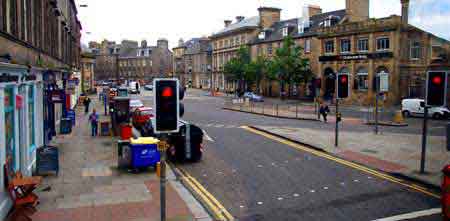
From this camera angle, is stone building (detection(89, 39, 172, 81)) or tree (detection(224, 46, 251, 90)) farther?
stone building (detection(89, 39, 172, 81))

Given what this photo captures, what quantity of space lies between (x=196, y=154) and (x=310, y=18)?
53.0 m

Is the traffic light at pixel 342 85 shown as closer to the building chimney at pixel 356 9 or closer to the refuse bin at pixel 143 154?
the refuse bin at pixel 143 154

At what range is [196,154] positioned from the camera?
52.9 feet

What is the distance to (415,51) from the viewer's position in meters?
50.1

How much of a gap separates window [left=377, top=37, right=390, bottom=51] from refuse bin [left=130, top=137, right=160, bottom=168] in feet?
136

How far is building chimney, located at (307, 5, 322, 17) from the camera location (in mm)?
65312

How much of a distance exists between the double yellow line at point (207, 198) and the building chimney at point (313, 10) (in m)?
55.9

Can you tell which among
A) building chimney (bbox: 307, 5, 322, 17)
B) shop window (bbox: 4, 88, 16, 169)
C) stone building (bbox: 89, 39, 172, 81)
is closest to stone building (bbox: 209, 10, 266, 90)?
building chimney (bbox: 307, 5, 322, 17)

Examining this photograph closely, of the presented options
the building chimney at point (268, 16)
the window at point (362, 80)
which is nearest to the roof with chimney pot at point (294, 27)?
the building chimney at point (268, 16)

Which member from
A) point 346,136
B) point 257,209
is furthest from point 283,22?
point 257,209

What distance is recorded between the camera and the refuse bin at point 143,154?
13.9 m

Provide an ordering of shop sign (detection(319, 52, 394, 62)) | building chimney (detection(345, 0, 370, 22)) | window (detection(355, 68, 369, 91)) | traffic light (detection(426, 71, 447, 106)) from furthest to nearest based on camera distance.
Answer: building chimney (detection(345, 0, 370, 22)) < window (detection(355, 68, 369, 91)) < shop sign (detection(319, 52, 394, 62)) < traffic light (detection(426, 71, 447, 106))

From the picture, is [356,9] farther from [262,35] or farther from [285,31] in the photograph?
[262,35]

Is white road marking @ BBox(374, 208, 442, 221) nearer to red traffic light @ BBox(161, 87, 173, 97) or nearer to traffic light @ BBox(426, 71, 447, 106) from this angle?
traffic light @ BBox(426, 71, 447, 106)
